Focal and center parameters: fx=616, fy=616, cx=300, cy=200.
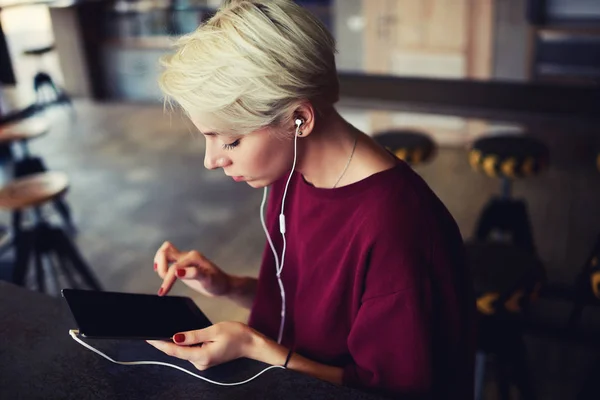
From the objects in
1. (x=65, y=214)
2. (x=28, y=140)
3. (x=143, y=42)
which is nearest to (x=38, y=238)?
(x=65, y=214)

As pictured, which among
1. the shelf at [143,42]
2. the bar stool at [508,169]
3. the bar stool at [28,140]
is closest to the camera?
the bar stool at [508,169]

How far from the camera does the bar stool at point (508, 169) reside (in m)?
2.86

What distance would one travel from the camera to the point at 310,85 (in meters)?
1.02

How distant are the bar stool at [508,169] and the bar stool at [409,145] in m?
0.22

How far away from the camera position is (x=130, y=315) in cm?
103

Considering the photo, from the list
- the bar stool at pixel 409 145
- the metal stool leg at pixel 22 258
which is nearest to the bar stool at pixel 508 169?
the bar stool at pixel 409 145

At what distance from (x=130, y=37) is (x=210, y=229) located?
3.66 metres

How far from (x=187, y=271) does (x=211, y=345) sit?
0.28m

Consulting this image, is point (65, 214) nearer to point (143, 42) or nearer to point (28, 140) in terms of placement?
point (28, 140)

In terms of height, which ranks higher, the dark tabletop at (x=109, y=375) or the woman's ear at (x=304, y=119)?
the woman's ear at (x=304, y=119)

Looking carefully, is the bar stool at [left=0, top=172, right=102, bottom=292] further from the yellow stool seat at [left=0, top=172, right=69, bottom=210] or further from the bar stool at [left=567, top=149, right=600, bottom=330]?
the bar stool at [left=567, top=149, right=600, bottom=330]

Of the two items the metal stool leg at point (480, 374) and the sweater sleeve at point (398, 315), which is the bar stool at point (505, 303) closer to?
the metal stool leg at point (480, 374)

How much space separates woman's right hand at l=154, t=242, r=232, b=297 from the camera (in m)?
1.23

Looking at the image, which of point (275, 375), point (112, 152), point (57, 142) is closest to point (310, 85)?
point (275, 375)
